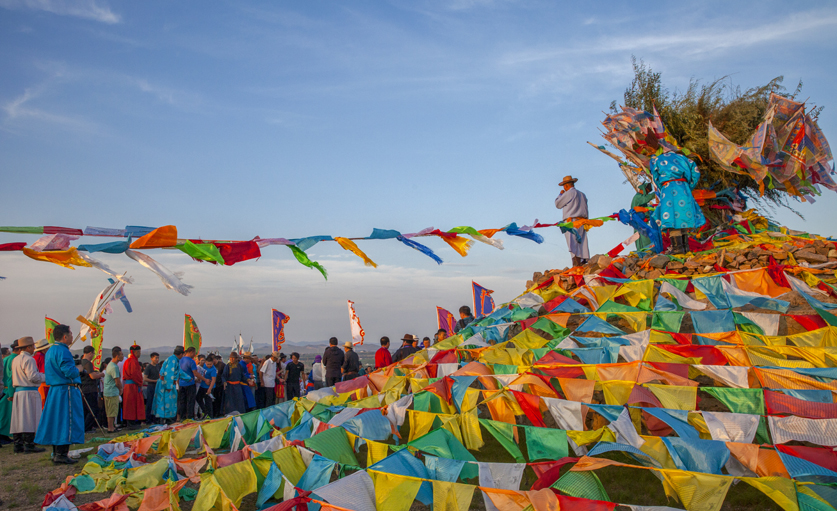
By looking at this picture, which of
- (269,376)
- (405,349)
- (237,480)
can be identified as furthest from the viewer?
(269,376)

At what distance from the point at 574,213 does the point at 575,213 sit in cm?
2

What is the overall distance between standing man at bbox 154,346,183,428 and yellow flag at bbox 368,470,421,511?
8.39 meters

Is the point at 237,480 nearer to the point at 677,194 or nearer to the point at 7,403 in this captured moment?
the point at 7,403

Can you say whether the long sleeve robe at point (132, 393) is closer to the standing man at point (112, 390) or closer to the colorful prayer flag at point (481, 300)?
the standing man at point (112, 390)

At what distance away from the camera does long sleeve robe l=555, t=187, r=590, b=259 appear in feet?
34.0

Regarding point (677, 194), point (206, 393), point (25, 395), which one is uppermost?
point (677, 194)

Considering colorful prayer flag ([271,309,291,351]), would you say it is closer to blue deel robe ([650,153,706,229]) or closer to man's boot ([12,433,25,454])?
man's boot ([12,433,25,454])

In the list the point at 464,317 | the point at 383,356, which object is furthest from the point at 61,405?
the point at 464,317

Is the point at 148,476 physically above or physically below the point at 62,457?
above

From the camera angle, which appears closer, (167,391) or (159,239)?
(159,239)

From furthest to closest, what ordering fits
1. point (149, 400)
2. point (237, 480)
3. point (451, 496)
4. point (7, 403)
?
1. point (149, 400)
2. point (7, 403)
3. point (237, 480)
4. point (451, 496)

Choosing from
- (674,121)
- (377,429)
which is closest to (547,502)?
(377,429)

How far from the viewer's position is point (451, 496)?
131 inches

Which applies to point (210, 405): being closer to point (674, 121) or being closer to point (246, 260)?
point (246, 260)
